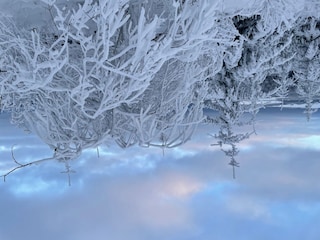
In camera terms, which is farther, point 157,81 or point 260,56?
point 260,56

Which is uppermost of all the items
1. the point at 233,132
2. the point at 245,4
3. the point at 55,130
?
the point at 245,4

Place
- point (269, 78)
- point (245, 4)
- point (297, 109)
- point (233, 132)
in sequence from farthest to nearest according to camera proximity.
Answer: point (297, 109) → point (269, 78) → point (233, 132) → point (245, 4)

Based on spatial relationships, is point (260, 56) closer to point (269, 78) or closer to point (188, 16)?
point (269, 78)

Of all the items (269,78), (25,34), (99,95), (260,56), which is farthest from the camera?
(269,78)

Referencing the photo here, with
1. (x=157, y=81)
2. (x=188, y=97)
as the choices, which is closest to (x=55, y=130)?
A: (x=157, y=81)

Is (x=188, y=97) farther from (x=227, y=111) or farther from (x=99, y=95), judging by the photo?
(x=227, y=111)

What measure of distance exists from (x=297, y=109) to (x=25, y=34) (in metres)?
15.9

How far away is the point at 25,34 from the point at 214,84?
8.46 meters

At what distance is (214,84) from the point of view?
12.7m

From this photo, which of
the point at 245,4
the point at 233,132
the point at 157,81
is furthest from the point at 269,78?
the point at 157,81

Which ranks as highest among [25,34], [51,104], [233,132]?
[25,34]

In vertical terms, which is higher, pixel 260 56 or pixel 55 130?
pixel 260 56

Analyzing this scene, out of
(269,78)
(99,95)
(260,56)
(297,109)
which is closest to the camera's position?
(99,95)

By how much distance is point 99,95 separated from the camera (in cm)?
450
